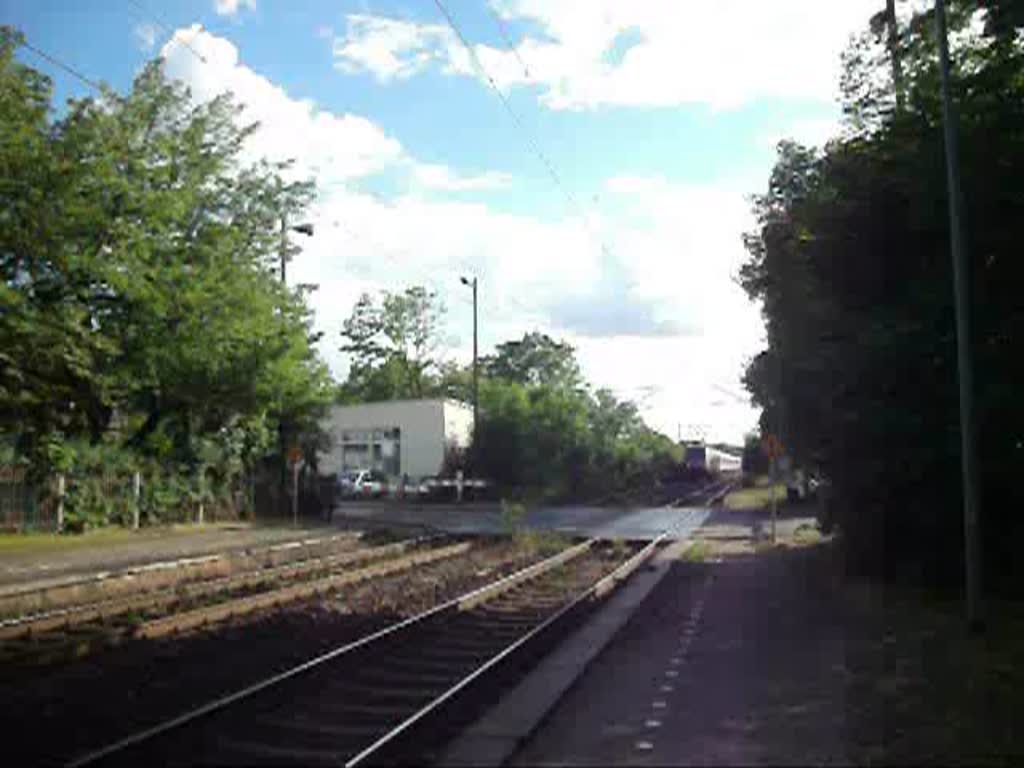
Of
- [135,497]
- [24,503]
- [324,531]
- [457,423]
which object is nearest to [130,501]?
[135,497]

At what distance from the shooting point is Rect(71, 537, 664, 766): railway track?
7375 millimetres

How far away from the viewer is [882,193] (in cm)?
1666

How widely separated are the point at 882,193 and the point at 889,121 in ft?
3.76

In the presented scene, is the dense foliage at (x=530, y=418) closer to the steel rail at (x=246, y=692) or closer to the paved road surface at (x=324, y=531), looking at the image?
the paved road surface at (x=324, y=531)

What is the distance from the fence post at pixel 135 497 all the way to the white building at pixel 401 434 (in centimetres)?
3277

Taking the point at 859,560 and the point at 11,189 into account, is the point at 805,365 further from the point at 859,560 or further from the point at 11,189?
the point at 11,189

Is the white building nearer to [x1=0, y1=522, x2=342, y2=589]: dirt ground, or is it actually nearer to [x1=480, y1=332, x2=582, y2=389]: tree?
[x1=0, y1=522, x2=342, y2=589]: dirt ground

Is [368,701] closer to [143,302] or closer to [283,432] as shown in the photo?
[143,302]

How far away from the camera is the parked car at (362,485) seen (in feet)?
195

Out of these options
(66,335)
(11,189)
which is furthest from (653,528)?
(11,189)

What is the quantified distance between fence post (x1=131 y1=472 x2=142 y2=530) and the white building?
32.8 m

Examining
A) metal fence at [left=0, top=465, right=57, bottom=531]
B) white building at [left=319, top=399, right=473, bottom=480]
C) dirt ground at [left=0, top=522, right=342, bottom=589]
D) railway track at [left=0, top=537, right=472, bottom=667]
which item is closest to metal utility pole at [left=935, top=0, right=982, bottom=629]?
railway track at [left=0, top=537, right=472, bottom=667]

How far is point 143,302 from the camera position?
30.2m

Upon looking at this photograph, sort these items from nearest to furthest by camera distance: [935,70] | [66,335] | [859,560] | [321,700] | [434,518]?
1. [321,700]
2. [935,70]
3. [859,560]
4. [66,335]
5. [434,518]
